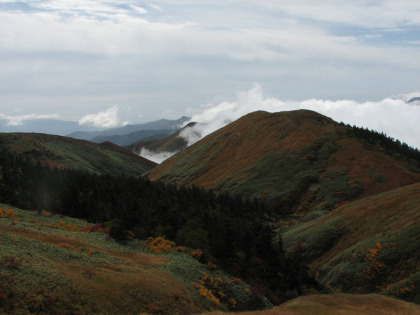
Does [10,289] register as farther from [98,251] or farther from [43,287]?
[98,251]

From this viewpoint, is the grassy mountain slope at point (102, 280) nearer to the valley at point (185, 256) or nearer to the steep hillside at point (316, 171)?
the valley at point (185, 256)

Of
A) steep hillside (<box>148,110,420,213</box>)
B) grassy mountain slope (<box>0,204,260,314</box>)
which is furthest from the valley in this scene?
steep hillside (<box>148,110,420,213</box>)

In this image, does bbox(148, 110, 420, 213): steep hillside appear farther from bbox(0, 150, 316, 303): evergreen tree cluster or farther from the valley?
bbox(0, 150, 316, 303): evergreen tree cluster

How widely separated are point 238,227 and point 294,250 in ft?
61.1

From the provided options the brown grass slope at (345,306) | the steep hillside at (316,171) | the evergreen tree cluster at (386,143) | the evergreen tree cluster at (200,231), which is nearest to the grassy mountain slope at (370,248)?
the brown grass slope at (345,306)

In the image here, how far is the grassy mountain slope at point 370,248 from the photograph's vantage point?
4756 centimetres

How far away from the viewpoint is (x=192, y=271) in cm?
3878

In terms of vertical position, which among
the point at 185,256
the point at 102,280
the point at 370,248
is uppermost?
the point at 102,280

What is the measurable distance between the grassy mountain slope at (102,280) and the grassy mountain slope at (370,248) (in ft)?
70.4

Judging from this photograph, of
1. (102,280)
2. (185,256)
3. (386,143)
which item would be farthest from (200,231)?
(386,143)

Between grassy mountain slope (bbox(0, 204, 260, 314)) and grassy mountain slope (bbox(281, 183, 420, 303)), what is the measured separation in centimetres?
2147

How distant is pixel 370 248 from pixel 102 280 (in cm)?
4488

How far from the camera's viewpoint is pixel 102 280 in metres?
27.7

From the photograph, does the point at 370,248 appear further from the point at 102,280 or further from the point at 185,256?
the point at 102,280
